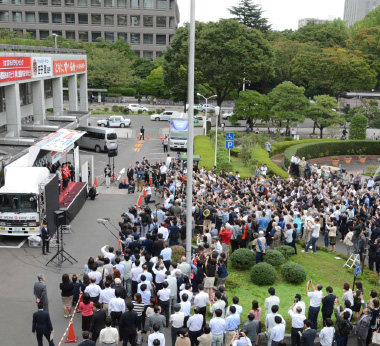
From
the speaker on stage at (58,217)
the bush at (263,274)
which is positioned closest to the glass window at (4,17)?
the speaker on stage at (58,217)

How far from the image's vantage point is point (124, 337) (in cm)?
1204

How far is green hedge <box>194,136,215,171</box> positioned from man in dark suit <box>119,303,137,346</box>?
68.5ft

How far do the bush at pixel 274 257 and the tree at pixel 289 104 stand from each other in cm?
3499

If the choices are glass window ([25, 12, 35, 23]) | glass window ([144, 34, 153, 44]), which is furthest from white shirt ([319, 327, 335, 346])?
glass window ([25, 12, 35, 23])

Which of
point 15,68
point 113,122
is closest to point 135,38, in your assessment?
point 113,122

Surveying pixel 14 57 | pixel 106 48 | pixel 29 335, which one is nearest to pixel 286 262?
pixel 29 335

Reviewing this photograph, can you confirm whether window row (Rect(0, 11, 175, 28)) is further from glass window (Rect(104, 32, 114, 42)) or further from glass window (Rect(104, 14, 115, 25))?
glass window (Rect(104, 32, 114, 42))

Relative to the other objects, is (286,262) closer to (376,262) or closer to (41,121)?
(376,262)

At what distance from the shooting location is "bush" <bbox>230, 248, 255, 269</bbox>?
16766 mm

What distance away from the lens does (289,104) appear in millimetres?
50656

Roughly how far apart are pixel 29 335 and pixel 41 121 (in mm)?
22476

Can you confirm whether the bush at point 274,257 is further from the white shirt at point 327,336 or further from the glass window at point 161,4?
the glass window at point 161,4

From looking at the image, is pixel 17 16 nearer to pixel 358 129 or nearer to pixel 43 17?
pixel 43 17

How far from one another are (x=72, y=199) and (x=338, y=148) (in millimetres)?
28659
